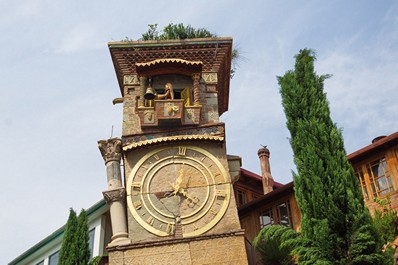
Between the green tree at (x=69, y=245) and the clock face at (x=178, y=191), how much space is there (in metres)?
1.78

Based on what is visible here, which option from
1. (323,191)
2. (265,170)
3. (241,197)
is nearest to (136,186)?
(323,191)

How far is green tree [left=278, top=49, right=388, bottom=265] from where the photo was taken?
12.4 metres

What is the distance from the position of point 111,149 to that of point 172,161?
184 centimetres

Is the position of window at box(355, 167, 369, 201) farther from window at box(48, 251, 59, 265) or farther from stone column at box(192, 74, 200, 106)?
window at box(48, 251, 59, 265)

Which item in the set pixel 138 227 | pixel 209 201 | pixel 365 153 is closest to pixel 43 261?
pixel 138 227

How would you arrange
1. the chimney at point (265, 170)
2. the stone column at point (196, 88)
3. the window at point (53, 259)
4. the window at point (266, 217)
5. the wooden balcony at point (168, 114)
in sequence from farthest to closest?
1. the chimney at point (265, 170)
2. the window at point (53, 259)
3. the window at point (266, 217)
4. the stone column at point (196, 88)
5. the wooden balcony at point (168, 114)

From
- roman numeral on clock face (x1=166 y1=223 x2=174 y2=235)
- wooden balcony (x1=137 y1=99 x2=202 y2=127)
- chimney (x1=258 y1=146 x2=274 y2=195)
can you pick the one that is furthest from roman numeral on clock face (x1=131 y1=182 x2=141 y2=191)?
chimney (x1=258 y1=146 x2=274 y2=195)

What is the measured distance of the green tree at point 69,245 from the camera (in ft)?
54.6

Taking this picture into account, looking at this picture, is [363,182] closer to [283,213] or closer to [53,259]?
[283,213]

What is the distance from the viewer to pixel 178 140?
701 inches

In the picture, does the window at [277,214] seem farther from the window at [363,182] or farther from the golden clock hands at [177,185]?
the golden clock hands at [177,185]

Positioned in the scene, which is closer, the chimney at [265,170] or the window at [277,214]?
the window at [277,214]

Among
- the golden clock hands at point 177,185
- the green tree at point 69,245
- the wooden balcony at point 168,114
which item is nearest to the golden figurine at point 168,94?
the wooden balcony at point 168,114

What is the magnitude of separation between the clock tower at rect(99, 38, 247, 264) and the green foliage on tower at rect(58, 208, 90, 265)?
101 cm
